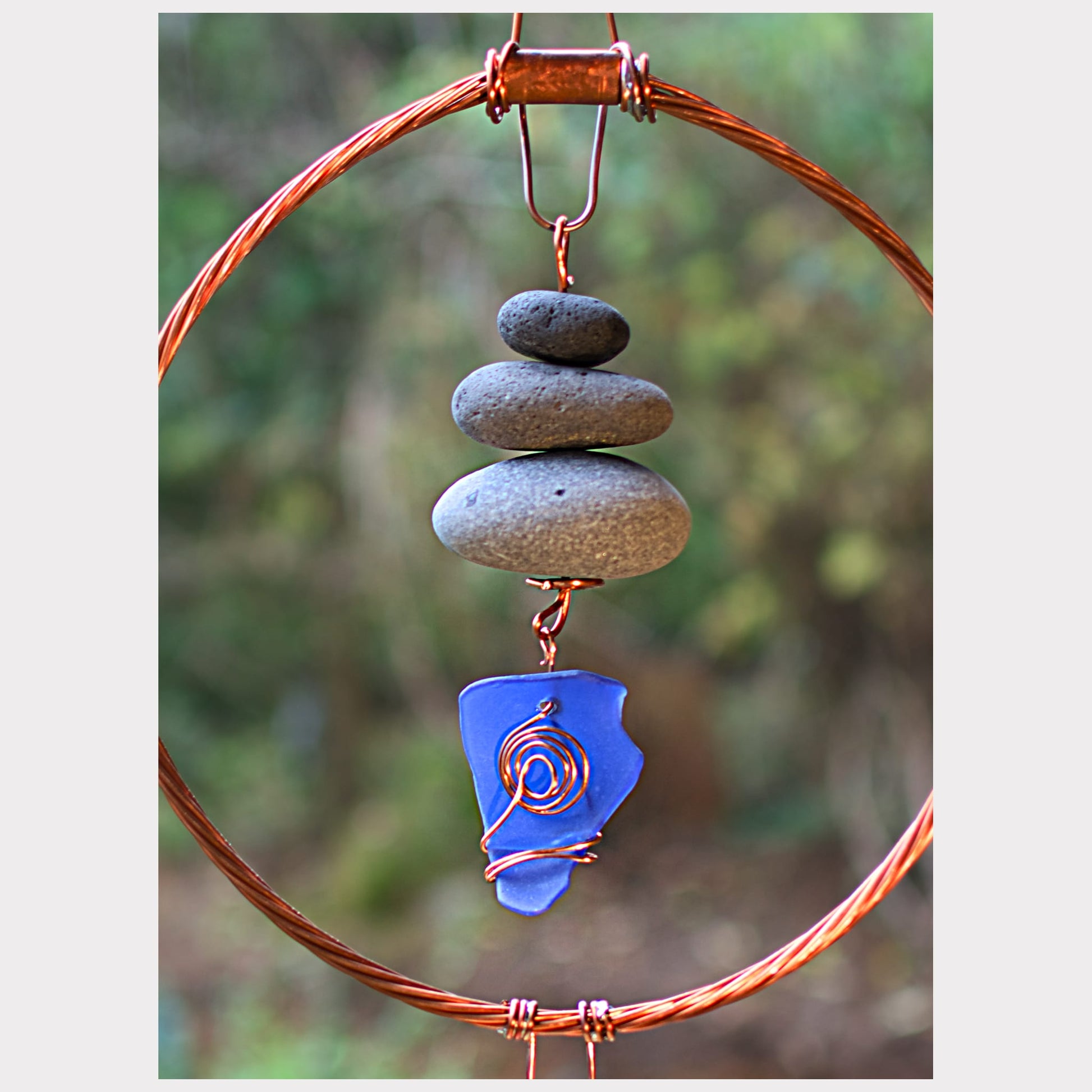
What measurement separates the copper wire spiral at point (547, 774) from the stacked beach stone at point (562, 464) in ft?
0.43

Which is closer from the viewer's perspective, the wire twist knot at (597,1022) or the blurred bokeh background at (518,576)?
the wire twist knot at (597,1022)

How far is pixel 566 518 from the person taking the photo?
802mm

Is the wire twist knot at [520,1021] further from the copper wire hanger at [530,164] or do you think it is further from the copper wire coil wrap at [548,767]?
the copper wire hanger at [530,164]

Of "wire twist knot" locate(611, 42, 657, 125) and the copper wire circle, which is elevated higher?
"wire twist knot" locate(611, 42, 657, 125)

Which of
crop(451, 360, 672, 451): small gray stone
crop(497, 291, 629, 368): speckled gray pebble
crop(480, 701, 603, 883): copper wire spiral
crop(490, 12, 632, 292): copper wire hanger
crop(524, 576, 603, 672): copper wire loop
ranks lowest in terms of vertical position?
crop(480, 701, 603, 883): copper wire spiral

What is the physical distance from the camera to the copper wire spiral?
2.71ft

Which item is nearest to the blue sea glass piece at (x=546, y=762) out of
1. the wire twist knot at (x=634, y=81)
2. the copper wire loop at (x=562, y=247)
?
the copper wire loop at (x=562, y=247)

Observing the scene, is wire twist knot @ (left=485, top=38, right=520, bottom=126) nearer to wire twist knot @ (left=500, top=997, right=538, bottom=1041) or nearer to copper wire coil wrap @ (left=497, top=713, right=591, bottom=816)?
copper wire coil wrap @ (left=497, top=713, right=591, bottom=816)

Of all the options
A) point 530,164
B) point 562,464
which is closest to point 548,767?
point 562,464

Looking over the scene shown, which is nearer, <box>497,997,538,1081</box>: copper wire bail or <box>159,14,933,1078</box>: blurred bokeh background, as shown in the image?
<box>497,997,538,1081</box>: copper wire bail

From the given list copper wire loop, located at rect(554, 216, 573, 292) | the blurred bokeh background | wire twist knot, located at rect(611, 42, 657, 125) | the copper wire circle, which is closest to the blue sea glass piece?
the copper wire circle

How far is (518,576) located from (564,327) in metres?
1.22

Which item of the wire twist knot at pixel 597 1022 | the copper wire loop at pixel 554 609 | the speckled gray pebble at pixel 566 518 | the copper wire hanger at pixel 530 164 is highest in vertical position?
the copper wire hanger at pixel 530 164

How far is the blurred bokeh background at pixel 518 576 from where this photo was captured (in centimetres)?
197
